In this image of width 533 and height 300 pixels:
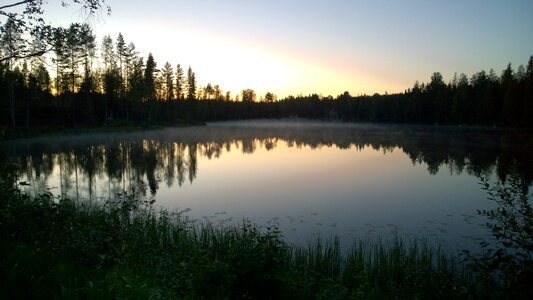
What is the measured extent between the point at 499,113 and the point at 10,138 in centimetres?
9762

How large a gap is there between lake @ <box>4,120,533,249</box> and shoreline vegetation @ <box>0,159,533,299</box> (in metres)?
2.02

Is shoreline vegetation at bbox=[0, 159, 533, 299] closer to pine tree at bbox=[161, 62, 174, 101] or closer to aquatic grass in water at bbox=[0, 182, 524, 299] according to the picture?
aquatic grass in water at bbox=[0, 182, 524, 299]

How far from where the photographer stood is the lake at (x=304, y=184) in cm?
1359

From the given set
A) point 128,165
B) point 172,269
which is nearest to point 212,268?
point 172,269

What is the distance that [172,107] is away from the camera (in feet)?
313

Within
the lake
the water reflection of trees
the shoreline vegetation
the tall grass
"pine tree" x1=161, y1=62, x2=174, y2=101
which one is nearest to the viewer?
the tall grass

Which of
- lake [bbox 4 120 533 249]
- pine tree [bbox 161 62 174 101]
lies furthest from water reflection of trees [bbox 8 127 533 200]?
pine tree [bbox 161 62 174 101]

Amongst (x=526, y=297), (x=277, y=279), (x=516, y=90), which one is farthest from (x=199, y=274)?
(x=516, y=90)

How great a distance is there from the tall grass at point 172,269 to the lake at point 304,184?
263 cm

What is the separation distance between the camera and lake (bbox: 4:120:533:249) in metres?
13.6

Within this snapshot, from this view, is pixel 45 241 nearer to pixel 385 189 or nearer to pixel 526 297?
pixel 526 297

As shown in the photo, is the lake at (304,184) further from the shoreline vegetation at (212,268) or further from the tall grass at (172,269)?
the tall grass at (172,269)

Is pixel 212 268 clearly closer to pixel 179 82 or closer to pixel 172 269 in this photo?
pixel 172 269

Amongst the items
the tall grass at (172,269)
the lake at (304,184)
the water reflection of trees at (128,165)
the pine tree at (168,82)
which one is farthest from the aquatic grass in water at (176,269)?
the pine tree at (168,82)
